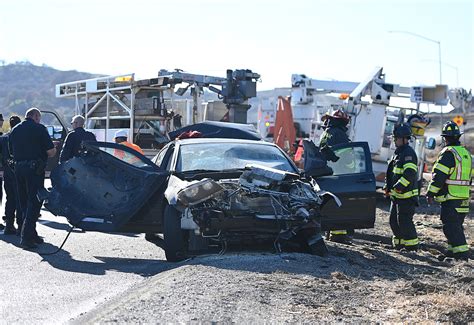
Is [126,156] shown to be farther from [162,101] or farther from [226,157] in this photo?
[162,101]

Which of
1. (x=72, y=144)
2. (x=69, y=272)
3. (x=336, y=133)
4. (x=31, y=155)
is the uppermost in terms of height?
(x=336, y=133)

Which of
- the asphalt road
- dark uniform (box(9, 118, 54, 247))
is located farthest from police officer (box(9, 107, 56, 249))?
the asphalt road

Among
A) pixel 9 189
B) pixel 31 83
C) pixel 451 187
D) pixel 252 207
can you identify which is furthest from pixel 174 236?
pixel 31 83

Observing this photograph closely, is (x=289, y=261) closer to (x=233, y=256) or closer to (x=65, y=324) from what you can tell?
(x=233, y=256)

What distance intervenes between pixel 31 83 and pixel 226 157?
182051 millimetres

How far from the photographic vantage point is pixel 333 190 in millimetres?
10000

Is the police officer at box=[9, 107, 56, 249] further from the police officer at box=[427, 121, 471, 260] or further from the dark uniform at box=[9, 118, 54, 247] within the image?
the police officer at box=[427, 121, 471, 260]

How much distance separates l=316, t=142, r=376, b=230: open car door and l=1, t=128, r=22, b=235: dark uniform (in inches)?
187

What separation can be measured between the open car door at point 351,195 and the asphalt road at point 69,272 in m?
2.26

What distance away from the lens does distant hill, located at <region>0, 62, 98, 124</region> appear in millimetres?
144000

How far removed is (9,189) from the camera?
1185 cm

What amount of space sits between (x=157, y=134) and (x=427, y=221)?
713cm

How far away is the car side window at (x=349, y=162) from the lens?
10.5 metres

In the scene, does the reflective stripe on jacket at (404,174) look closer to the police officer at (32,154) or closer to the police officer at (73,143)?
the police officer at (73,143)
